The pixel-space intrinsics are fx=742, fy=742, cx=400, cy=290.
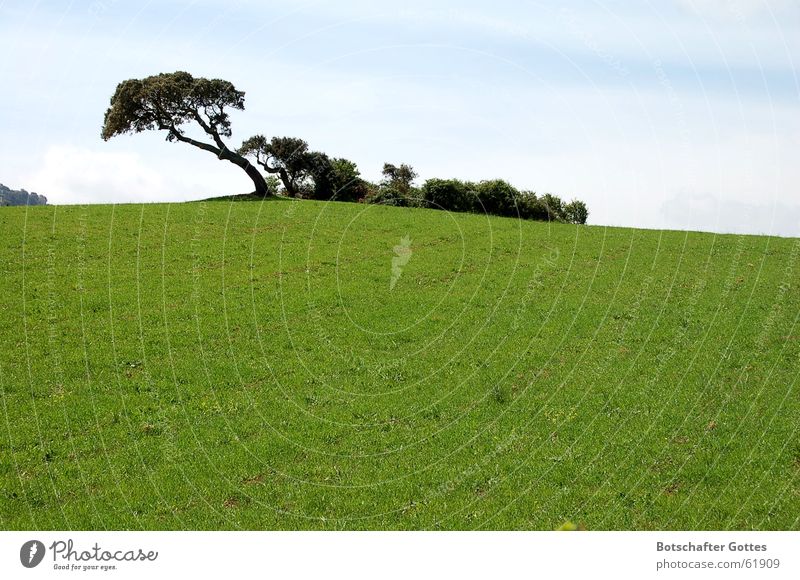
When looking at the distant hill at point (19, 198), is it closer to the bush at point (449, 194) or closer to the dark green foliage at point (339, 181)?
the dark green foliage at point (339, 181)

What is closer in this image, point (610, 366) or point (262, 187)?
point (610, 366)

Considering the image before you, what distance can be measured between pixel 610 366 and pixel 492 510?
8.17m

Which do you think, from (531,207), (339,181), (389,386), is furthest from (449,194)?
(389,386)

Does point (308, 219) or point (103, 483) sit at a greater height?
point (308, 219)

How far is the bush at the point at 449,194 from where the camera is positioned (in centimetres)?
4666

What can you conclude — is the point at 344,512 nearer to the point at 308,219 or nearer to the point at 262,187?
the point at 308,219

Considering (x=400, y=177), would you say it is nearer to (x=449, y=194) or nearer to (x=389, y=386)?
(x=449, y=194)

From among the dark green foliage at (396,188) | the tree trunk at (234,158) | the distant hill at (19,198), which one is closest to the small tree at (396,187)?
the dark green foliage at (396,188)

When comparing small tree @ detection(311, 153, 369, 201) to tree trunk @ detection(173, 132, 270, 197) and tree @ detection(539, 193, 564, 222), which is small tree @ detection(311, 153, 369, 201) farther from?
tree @ detection(539, 193, 564, 222)

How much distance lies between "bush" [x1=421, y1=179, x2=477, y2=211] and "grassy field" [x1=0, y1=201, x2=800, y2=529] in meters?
13.6

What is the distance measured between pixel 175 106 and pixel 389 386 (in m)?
33.9

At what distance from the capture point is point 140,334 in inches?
837
